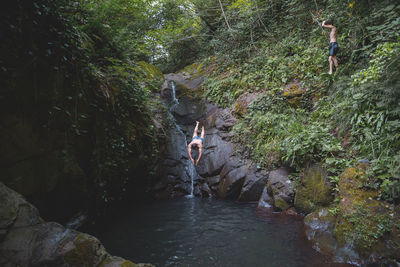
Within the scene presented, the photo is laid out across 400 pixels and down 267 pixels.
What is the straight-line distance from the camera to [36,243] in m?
2.42

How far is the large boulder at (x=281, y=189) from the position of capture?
6340 mm

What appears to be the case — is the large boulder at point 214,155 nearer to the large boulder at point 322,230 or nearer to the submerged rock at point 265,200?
the submerged rock at point 265,200

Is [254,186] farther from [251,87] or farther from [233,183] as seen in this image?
[251,87]

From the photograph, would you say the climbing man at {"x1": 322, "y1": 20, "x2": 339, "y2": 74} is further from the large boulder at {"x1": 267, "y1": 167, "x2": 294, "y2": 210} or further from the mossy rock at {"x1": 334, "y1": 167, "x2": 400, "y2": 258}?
the mossy rock at {"x1": 334, "y1": 167, "x2": 400, "y2": 258}

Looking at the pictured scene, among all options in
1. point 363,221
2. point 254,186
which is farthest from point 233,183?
point 363,221

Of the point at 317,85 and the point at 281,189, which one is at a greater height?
the point at 317,85

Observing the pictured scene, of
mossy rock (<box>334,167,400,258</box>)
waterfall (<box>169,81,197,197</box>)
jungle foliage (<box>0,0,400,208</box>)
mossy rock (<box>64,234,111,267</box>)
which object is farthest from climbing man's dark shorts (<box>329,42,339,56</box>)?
mossy rock (<box>64,234,111,267</box>)

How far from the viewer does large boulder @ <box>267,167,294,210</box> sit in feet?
20.8

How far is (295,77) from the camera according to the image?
9211mm

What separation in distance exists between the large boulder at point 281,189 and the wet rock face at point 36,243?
16.5 feet

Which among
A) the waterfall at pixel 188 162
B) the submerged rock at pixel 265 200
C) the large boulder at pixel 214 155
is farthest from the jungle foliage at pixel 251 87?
the waterfall at pixel 188 162

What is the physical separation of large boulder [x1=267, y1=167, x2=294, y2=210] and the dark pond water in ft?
1.31

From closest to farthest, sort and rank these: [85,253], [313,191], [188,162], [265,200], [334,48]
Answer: [85,253] < [313,191] < [265,200] < [334,48] < [188,162]

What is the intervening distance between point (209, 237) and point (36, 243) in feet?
12.0
